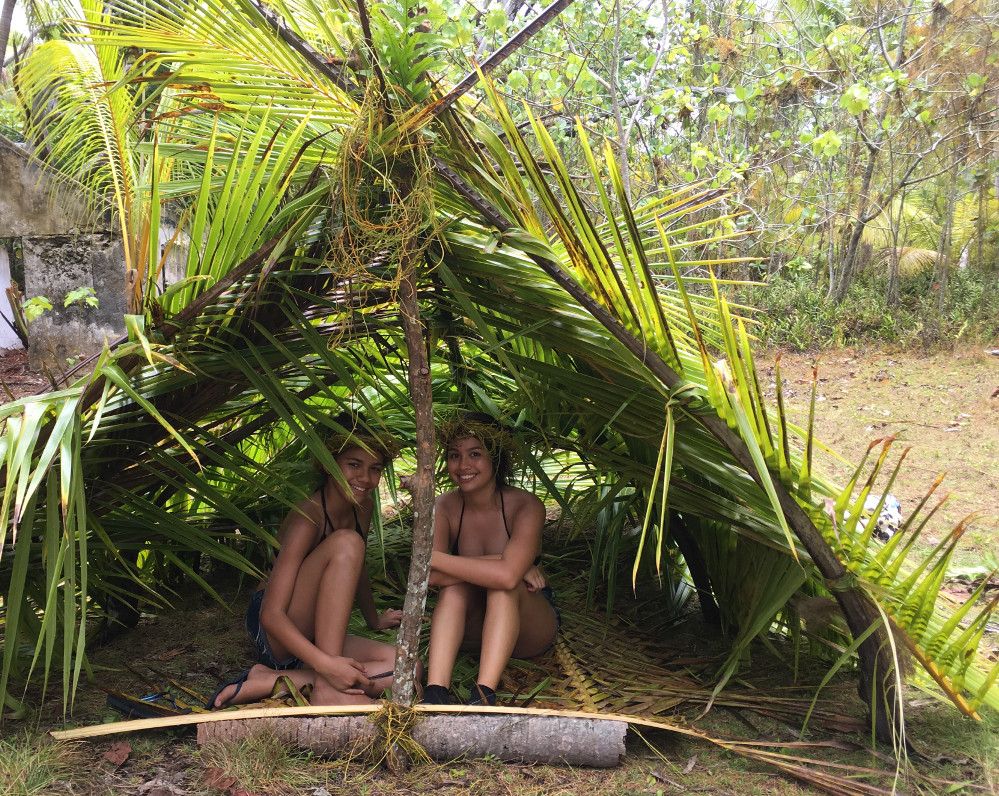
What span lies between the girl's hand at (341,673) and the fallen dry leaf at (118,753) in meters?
0.50

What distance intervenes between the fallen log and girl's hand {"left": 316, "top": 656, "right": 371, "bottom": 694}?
201mm

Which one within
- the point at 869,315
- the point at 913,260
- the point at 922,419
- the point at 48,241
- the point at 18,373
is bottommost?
the point at 18,373

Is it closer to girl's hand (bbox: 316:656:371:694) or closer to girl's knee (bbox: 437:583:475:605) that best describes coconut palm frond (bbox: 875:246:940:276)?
girl's knee (bbox: 437:583:475:605)

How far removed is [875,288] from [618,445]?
954cm

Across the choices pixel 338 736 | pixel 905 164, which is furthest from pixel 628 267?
pixel 905 164

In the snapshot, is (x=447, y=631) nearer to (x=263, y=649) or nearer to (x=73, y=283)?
(x=263, y=649)

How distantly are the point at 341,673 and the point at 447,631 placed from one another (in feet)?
1.03

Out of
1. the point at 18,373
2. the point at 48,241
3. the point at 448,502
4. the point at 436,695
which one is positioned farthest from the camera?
the point at 18,373

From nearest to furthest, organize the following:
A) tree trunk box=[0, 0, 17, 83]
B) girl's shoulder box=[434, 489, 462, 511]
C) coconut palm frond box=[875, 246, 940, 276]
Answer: girl's shoulder box=[434, 489, 462, 511], tree trunk box=[0, 0, 17, 83], coconut palm frond box=[875, 246, 940, 276]

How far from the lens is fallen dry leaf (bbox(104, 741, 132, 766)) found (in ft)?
6.82

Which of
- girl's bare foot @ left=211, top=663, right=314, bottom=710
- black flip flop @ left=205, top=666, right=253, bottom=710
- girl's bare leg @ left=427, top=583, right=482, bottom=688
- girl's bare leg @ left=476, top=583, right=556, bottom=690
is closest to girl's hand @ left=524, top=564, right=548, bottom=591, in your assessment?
girl's bare leg @ left=476, top=583, right=556, bottom=690

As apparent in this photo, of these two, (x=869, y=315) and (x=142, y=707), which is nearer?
(x=142, y=707)

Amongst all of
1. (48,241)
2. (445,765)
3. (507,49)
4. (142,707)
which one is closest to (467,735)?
(445,765)

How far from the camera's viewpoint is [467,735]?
213 cm
